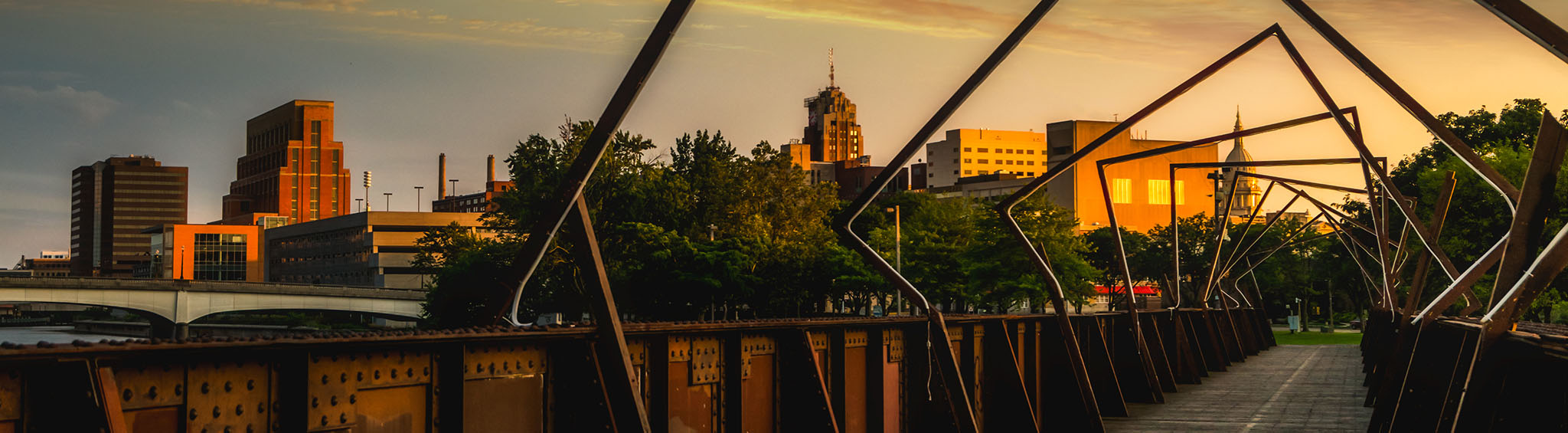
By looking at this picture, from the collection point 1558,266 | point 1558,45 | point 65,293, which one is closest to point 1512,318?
point 1558,266

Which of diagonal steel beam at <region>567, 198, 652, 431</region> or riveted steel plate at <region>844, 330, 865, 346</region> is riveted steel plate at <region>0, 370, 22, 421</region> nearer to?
diagonal steel beam at <region>567, 198, 652, 431</region>

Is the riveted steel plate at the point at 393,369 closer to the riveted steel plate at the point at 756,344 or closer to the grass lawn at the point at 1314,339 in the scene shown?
the riveted steel plate at the point at 756,344

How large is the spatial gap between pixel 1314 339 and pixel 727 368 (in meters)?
94.0

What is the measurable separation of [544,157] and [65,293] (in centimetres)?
5587

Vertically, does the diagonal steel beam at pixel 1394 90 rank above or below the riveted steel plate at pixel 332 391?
above

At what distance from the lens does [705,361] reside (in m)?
15.1

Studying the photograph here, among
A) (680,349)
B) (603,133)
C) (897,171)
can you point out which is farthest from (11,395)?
(897,171)

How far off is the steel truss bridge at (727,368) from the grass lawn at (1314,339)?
6726cm

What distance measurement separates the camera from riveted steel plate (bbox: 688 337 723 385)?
14.9m

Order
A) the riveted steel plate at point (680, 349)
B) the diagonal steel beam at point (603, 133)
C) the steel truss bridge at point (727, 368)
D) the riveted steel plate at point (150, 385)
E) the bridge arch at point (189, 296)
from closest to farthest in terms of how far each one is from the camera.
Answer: the riveted steel plate at point (150, 385) < the steel truss bridge at point (727, 368) < the diagonal steel beam at point (603, 133) < the riveted steel plate at point (680, 349) < the bridge arch at point (189, 296)

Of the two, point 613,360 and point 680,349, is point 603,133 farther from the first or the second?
point 680,349

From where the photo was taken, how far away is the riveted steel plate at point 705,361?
14.9m

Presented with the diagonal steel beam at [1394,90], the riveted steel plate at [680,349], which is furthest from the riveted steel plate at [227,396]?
the diagonal steel beam at [1394,90]

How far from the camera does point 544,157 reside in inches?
3386
